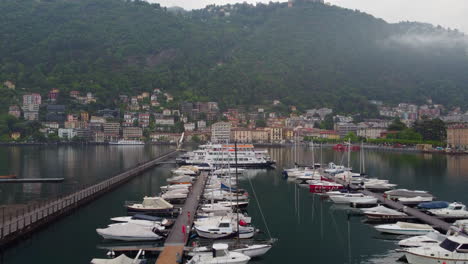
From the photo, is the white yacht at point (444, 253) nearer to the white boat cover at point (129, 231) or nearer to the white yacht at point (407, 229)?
the white yacht at point (407, 229)

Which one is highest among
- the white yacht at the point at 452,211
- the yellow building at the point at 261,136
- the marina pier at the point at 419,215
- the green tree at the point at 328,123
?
the green tree at the point at 328,123

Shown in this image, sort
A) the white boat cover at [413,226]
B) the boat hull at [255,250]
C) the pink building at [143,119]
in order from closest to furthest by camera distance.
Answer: the boat hull at [255,250] < the white boat cover at [413,226] < the pink building at [143,119]

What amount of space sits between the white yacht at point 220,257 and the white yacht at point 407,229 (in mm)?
11552

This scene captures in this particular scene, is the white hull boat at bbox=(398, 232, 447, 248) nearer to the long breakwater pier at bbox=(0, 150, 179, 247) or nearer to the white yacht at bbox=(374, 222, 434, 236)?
the white yacht at bbox=(374, 222, 434, 236)

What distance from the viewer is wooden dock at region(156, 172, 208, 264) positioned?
2228 centimetres

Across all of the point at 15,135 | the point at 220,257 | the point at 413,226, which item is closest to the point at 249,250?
the point at 220,257

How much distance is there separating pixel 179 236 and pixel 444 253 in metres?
13.5

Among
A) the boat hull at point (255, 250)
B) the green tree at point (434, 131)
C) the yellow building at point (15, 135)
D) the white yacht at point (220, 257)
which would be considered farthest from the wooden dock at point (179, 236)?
the yellow building at point (15, 135)

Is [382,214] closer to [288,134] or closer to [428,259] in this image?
[428,259]

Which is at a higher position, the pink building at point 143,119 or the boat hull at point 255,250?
→ the pink building at point 143,119

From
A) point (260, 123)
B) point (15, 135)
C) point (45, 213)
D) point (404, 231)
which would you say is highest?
point (260, 123)

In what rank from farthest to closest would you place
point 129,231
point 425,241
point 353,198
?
point 353,198
point 129,231
point 425,241

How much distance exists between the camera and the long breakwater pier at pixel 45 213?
2655 cm

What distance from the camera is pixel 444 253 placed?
21.7 m
